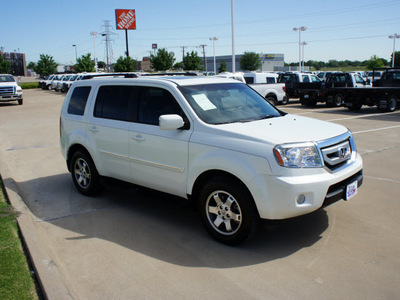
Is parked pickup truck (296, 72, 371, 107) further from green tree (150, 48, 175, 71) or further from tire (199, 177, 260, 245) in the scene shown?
green tree (150, 48, 175, 71)

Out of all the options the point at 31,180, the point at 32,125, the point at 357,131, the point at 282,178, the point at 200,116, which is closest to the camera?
the point at 282,178

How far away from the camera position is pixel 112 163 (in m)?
5.58

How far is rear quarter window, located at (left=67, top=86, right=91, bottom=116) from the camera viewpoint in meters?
6.15

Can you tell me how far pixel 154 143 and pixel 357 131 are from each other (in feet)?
30.4

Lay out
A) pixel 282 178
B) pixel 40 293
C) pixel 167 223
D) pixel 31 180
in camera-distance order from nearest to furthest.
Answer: pixel 40 293 < pixel 282 178 < pixel 167 223 < pixel 31 180

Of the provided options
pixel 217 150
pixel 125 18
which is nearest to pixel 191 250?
pixel 217 150

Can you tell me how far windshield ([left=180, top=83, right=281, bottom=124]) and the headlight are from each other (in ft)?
3.09

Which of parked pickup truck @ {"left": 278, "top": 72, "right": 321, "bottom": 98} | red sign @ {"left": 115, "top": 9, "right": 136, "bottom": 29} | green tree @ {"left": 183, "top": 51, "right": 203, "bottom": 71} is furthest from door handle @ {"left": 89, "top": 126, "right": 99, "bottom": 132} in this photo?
green tree @ {"left": 183, "top": 51, "right": 203, "bottom": 71}

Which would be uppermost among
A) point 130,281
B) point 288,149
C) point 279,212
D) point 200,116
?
point 200,116

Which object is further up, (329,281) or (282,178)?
(282,178)

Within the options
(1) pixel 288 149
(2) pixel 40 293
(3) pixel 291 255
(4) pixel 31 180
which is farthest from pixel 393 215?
(4) pixel 31 180

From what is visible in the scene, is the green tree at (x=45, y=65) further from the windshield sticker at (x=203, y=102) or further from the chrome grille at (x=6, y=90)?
the windshield sticker at (x=203, y=102)

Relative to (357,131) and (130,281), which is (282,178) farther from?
(357,131)

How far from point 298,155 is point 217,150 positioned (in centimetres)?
85
